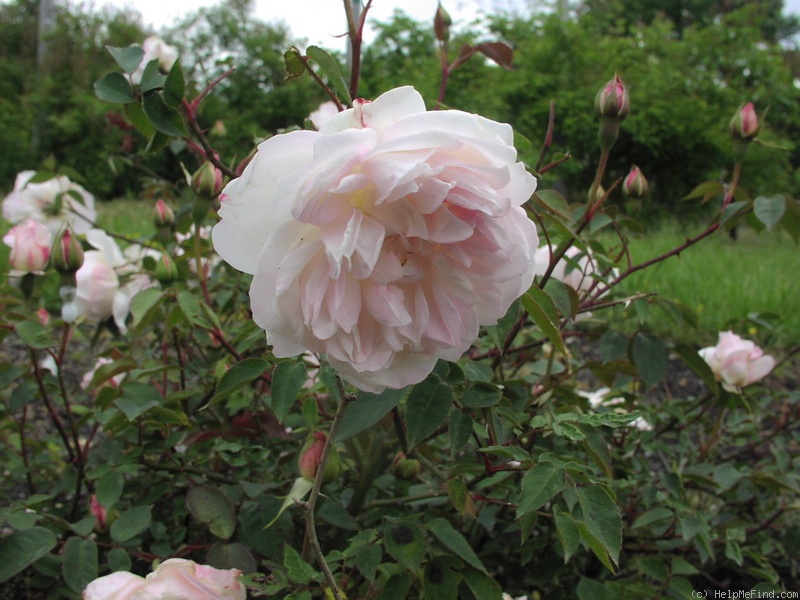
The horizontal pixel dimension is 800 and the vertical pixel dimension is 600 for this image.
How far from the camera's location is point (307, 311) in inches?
13.8

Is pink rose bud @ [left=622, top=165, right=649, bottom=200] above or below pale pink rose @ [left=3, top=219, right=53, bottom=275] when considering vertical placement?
above

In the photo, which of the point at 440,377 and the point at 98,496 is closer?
the point at 440,377

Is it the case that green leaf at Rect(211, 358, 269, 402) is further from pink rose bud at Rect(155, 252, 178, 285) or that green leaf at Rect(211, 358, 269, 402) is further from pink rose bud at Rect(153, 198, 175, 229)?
pink rose bud at Rect(153, 198, 175, 229)

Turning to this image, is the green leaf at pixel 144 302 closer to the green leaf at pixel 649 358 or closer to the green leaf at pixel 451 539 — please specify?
the green leaf at pixel 451 539

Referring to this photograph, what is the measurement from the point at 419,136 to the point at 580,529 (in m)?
0.30

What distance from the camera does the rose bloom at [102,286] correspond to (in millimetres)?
764

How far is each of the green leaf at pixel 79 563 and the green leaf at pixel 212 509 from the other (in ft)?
0.29

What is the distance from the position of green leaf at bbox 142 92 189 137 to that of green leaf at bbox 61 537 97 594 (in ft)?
1.21

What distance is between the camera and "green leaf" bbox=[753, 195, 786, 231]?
617mm

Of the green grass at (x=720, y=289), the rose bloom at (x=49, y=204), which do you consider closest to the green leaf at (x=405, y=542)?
the rose bloom at (x=49, y=204)


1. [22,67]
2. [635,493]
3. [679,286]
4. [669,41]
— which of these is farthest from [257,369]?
[22,67]

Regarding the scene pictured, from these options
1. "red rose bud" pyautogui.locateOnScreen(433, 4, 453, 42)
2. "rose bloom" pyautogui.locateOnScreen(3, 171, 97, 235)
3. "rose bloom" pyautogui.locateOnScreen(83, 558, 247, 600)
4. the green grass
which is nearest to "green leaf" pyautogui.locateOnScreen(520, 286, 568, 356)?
"rose bloom" pyautogui.locateOnScreen(83, 558, 247, 600)

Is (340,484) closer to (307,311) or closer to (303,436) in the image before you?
(303,436)

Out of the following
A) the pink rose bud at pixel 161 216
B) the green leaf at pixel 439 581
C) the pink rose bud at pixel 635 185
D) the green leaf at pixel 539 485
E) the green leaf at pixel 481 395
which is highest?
the pink rose bud at pixel 635 185
